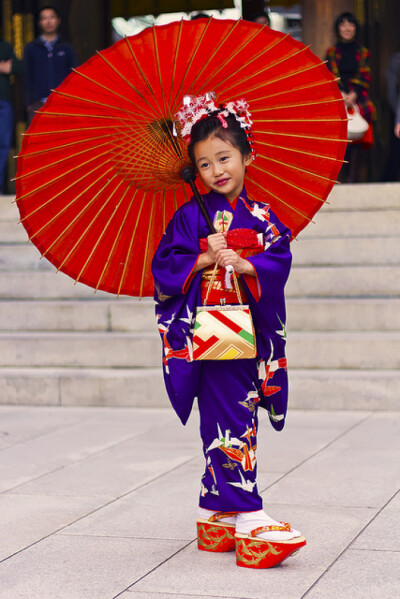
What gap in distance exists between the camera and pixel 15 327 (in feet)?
25.7

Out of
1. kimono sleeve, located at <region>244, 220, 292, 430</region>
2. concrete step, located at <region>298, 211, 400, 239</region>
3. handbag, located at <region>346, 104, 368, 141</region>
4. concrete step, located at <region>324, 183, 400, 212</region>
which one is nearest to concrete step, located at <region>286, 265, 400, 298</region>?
concrete step, located at <region>298, 211, 400, 239</region>

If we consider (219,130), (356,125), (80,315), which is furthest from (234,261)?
(356,125)

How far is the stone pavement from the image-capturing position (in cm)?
350

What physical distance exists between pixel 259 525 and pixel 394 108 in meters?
8.10

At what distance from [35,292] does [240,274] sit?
186 inches

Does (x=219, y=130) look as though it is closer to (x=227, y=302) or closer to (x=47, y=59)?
(x=227, y=302)

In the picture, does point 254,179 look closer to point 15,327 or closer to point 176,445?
point 176,445

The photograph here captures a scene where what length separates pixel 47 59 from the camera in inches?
405

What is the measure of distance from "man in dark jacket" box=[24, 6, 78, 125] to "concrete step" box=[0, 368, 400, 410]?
4044 mm

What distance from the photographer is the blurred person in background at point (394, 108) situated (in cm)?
1041

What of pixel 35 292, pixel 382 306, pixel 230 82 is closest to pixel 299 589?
pixel 230 82

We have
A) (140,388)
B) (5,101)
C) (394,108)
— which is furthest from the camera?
(394,108)

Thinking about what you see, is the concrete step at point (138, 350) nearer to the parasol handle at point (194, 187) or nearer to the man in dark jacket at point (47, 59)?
the parasol handle at point (194, 187)

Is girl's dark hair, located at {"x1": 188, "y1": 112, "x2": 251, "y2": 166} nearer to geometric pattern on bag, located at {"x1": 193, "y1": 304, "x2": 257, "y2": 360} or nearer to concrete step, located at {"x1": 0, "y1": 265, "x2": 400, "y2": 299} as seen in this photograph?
geometric pattern on bag, located at {"x1": 193, "y1": 304, "x2": 257, "y2": 360}
